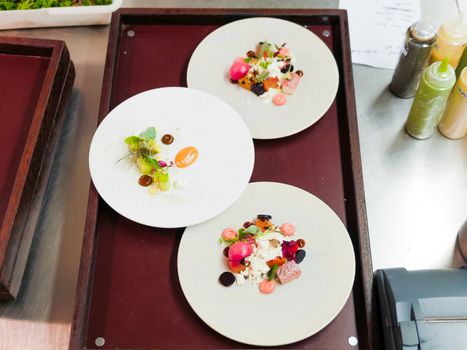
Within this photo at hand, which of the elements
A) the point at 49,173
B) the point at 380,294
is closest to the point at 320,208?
the point at 380,294

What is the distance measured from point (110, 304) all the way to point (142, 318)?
0.07 meters

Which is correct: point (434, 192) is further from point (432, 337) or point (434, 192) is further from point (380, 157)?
point (432, 337)

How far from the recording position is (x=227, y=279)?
1009mm

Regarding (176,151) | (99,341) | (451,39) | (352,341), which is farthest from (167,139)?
(451,39)

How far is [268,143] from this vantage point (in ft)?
3.94

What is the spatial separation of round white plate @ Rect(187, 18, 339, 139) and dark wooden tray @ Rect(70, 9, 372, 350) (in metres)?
0.04

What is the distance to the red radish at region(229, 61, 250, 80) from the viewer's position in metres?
1.23

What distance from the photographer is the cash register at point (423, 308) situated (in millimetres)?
888

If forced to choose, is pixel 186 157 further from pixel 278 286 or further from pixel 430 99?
pixel 430 99

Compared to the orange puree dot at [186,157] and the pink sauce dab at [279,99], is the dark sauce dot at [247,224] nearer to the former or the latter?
the orange puree dot at [186,157]

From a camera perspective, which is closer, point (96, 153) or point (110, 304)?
point (110, 304)

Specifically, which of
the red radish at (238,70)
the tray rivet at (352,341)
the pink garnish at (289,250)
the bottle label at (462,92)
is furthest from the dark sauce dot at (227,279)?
the bottle label at (462,92)

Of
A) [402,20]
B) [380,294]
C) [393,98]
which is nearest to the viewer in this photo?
[380,294]

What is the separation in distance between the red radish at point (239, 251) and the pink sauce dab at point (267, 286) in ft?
0.19
